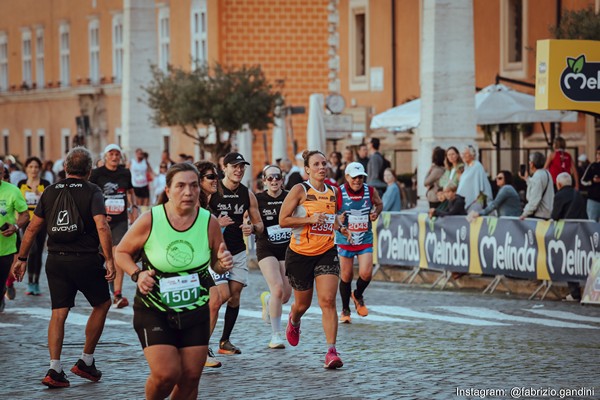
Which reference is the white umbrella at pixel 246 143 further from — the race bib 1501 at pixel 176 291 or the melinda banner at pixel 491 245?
the race bib 1501 at pixel 176 291

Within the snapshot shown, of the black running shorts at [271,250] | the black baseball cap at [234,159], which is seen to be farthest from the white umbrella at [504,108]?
the black baseball cap at [234,159]

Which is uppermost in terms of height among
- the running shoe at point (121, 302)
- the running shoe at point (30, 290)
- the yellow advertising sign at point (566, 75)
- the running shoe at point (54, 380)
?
the yellow advertising sign at point (566, 75)

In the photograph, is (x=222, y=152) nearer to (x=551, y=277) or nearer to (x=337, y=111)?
(x=337, y=111)

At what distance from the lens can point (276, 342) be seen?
48.3ft

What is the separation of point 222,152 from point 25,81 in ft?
90.3

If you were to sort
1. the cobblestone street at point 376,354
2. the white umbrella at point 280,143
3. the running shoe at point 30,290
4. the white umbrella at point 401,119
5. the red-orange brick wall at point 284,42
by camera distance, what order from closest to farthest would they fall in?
the cobblestone street at point 376,354 < the running shoe at point 30,290 < the white umbrella at point 401,119 < the white umbrella at point 280,143 < the red-orange brick wall at point 284,42

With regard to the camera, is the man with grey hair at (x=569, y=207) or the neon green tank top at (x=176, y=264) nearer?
the neon green tank top at (x=176, y=264)

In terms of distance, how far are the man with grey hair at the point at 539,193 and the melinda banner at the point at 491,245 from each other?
0.44 meters

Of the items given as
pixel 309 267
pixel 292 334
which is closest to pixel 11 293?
pixel 292 334

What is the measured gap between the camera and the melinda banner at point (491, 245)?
19.7m

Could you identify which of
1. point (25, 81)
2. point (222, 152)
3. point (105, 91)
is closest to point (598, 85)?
point (222, 152)

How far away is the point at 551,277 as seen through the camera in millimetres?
20094

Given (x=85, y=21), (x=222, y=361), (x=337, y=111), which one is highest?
(x=85, y=21)

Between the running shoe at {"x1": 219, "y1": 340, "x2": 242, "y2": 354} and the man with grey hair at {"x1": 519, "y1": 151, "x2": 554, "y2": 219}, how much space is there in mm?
7441
